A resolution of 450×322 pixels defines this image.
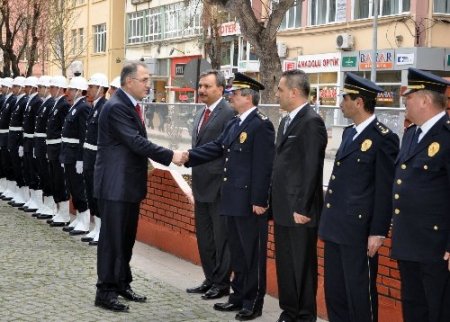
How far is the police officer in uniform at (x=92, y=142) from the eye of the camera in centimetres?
1088

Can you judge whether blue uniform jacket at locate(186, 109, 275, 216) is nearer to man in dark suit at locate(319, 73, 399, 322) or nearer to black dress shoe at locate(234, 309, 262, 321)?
black dress shoe at locate(234, 309, 262, 321)

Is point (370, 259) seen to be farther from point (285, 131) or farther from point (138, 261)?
point (138, 261)

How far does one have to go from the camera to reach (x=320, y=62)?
1467 inches

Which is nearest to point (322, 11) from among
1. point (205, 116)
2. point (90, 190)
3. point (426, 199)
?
point (90, 190)

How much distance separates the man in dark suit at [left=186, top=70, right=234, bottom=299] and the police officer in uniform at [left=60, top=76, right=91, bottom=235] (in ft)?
12.4

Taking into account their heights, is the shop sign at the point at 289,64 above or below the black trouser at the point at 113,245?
above

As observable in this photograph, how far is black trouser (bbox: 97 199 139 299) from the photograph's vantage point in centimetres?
753

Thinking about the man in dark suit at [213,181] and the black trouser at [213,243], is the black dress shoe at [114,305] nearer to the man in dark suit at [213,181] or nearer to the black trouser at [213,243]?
the man in dark suit at [213,181]

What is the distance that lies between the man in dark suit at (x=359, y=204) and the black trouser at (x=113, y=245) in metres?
2.25

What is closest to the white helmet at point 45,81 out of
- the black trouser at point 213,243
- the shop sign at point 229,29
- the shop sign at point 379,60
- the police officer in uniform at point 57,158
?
the police officer in uniform at point 57,158

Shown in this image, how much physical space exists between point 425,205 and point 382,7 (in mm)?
29898

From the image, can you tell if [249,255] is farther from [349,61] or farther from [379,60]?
[349,61]


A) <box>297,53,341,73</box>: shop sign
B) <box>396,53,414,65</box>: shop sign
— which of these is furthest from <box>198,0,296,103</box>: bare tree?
<box>297,53,341,73</box>: shop sign

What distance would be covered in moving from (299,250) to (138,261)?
347 centimetres
